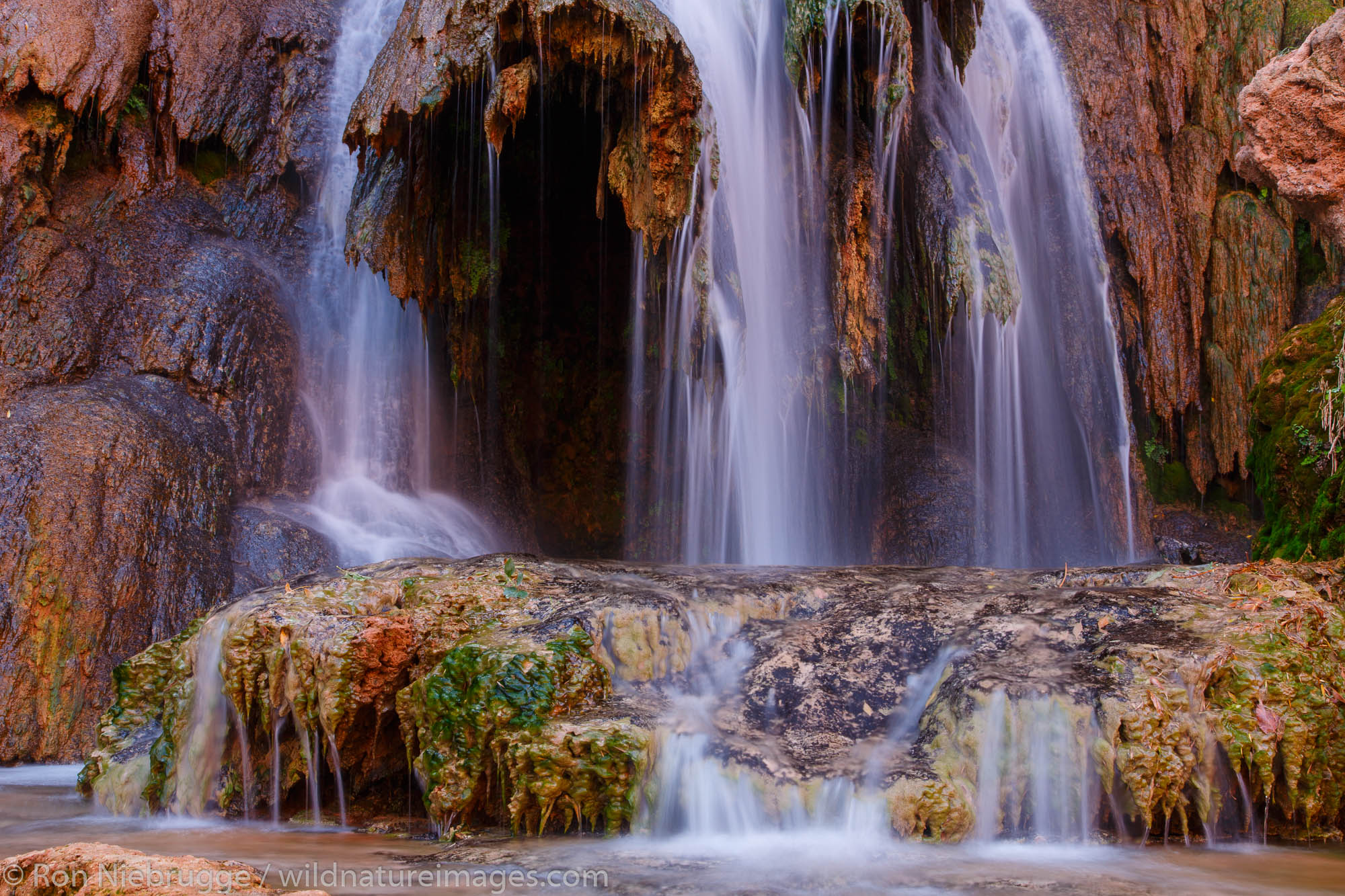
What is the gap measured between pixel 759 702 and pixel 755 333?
615cm

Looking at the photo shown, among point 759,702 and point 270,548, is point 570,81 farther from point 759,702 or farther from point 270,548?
point 759,702

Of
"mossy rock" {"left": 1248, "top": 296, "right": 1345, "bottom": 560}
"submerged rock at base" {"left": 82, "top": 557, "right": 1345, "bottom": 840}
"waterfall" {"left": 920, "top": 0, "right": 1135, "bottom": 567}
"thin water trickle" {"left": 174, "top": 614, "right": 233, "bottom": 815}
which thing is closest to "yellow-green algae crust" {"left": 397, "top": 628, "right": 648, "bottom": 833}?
"submerged rock at base" {"left": 82, "top": 557, "right": 1345, "bottom": 840}

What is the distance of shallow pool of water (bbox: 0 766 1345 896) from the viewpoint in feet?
10.5

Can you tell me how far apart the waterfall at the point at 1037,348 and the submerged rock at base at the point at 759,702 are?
6.13m

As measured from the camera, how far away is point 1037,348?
11914mm

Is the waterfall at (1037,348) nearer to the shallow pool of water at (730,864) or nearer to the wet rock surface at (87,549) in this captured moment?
the shallow pool of water at (730,864)

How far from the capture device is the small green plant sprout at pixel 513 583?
5191mm

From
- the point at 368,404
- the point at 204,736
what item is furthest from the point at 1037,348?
the point at 204,736

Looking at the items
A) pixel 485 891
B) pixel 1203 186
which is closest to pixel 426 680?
pixel 485 891

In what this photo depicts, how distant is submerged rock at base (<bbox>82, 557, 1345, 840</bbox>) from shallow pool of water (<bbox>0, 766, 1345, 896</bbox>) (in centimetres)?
19

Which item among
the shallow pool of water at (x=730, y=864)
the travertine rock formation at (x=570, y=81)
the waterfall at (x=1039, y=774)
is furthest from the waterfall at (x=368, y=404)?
the waterfall at (x=1039, y=774)

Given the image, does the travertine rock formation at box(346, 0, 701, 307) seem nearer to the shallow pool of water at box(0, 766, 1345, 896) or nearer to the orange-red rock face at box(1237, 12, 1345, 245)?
the orange-red rock face at box(1237, 12, 1345, 245)

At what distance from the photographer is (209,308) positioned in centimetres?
931

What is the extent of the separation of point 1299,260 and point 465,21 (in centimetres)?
1212
